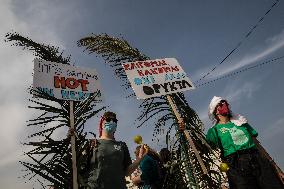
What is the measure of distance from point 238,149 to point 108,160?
1638mm

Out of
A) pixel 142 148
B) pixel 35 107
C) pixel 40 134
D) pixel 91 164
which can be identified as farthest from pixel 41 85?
pixel 142 148

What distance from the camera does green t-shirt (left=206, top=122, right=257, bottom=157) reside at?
176 inches

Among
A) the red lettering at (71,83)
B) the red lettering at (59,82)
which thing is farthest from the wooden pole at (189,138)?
the red lettering at (59,82)

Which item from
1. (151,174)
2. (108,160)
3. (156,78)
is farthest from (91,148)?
(156,78)

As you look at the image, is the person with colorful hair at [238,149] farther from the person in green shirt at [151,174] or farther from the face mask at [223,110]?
the person in green shirt at [151,174]

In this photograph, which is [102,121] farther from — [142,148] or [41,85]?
[41,85]

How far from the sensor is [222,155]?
4.61 metres

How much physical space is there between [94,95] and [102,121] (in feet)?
1.33

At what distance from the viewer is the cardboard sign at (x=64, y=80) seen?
13.2ft

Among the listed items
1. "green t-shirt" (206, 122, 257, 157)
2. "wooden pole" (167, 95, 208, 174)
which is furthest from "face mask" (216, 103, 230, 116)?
"wooden pole" (167, 95, 208, 174)

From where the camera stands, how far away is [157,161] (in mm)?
5316

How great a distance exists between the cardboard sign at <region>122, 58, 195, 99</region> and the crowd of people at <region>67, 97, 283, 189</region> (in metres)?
0.58

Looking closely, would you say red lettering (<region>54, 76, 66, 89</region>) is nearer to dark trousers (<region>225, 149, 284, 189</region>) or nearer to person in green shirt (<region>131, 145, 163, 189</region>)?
person in green shirt (<region>131, 145, 163, 189</region>)

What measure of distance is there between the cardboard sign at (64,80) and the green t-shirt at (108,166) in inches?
24.5
